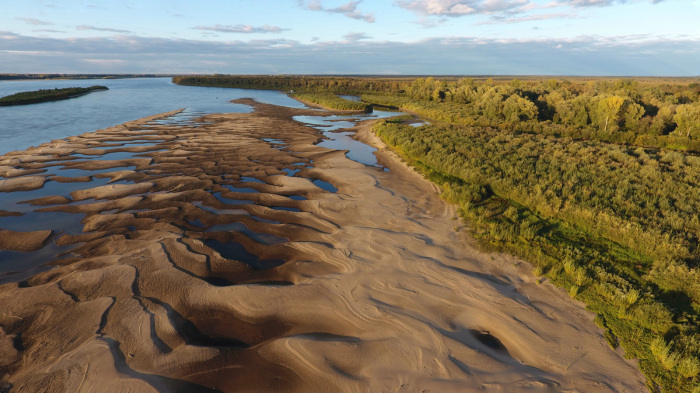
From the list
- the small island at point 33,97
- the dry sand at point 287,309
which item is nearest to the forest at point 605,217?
the dry sand at point 287,309

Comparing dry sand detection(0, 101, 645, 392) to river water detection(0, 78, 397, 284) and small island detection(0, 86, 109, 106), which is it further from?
small island detection(0, 86, 109, 106)

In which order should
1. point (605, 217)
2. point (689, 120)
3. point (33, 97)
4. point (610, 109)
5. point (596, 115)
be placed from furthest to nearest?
point (33, 97)
point (596, 115)
point (610, 109)
point (689, 120)
point (605, 217)

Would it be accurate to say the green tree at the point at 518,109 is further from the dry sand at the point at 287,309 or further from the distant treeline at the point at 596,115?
the dry sand at the point at 287,309

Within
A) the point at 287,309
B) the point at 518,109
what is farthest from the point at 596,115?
the point at 287,309

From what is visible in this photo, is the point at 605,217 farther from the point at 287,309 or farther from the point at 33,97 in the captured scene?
the point at 33,97

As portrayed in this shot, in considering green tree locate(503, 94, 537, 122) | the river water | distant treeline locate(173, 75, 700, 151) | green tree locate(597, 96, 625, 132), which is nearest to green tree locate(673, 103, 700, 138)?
distant treeline locate(173, 75, 700, 151)

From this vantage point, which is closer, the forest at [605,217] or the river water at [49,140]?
the forest at [605,217]

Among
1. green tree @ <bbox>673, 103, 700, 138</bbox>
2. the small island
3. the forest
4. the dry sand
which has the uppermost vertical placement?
the small island

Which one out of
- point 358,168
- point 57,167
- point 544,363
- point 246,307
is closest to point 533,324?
point 544,363
